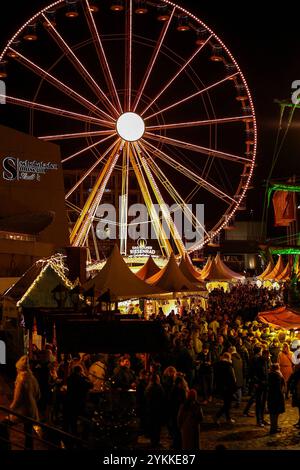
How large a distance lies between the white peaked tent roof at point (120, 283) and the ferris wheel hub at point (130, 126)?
8259 millimetres

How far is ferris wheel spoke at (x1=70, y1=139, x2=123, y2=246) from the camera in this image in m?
25.7

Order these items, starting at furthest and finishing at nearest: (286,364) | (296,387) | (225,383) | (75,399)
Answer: (286,364) < (225,383) < (296,387) < (75,399)

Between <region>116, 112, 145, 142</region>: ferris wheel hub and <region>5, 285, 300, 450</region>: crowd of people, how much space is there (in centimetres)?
1007

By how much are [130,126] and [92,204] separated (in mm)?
3123

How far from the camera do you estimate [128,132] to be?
26.2 meters

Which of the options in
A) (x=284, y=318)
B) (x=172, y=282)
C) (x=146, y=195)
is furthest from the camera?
(x=146, y=195)

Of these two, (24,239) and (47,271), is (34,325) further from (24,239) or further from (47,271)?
(24,239)

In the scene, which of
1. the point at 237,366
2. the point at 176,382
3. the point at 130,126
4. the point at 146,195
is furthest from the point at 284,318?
the point at 130,126

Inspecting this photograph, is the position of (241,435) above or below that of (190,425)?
below

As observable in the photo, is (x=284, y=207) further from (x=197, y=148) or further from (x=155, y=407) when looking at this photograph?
(x=155, y=407)

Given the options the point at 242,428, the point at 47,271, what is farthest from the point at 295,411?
the point at 47,271

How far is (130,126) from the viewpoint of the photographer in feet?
85.7

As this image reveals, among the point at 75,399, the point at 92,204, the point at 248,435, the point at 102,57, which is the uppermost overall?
the point at 102,57

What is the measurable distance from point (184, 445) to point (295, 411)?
5.20 m
